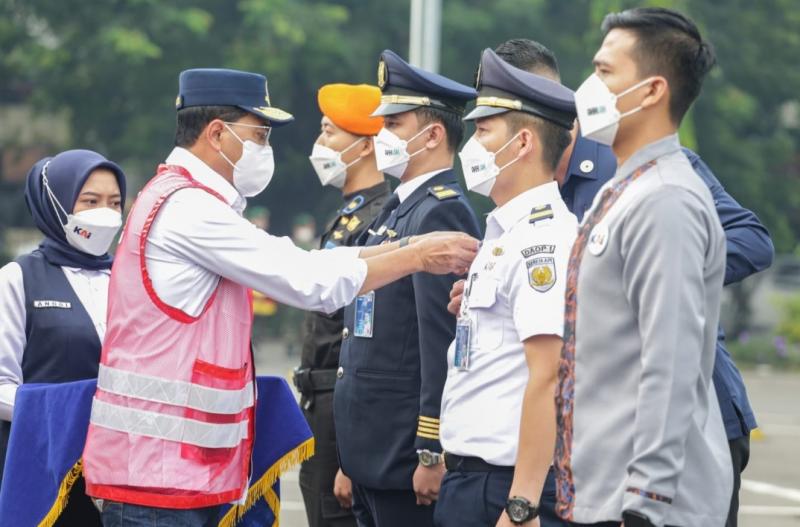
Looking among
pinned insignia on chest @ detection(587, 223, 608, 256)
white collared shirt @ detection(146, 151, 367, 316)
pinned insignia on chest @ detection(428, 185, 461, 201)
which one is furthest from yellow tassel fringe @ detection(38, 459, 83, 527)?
pinned insignia on chest @ detection(587, 223, 608, 256)

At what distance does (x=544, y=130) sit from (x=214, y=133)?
1109mm

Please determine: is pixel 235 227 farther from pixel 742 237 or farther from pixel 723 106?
pixel 723 106

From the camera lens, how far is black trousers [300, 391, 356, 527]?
5836 millimetres

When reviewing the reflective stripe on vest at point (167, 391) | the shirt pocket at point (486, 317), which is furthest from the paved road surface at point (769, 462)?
the shirt pocket at point (486, 317)

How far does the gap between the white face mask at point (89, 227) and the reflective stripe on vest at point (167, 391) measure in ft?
3.43

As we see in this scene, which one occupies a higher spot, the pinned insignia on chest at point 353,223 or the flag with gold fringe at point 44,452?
the pinned insignia on chest at point 353,223

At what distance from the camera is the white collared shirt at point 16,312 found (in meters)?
4.89

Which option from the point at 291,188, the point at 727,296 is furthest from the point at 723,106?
the point at 291,188

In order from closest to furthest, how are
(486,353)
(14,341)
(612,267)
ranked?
(612,267) < (486,353) < (14,341)

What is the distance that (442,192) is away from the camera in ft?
16.4

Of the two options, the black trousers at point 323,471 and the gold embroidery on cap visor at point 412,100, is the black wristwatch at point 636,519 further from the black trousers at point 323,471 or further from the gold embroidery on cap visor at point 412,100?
the black trousers at point 323,471

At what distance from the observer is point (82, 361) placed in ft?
16.5

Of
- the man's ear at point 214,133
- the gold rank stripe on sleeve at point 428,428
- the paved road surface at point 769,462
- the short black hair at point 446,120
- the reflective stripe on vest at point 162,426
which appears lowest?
the paved road surface at point 769,462

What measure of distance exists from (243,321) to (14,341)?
1097 millimetres
